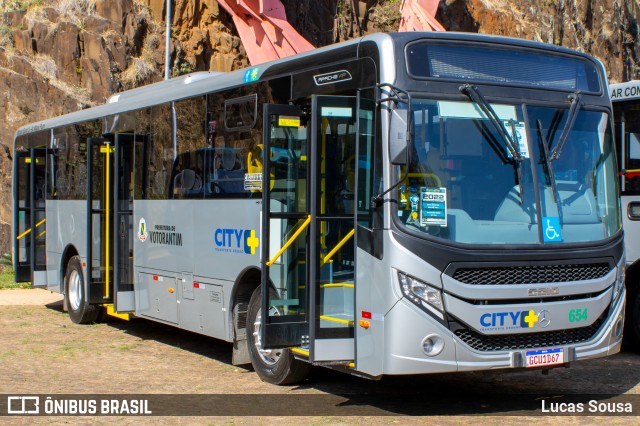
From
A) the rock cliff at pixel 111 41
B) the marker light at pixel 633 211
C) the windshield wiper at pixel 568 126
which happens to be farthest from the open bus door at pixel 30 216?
the windshield wiper at pixel 568 126

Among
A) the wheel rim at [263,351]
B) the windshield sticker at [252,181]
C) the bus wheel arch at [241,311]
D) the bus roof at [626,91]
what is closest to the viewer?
the wheel rim at [263,351]

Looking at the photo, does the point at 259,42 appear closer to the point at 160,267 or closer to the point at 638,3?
the point at 160,267

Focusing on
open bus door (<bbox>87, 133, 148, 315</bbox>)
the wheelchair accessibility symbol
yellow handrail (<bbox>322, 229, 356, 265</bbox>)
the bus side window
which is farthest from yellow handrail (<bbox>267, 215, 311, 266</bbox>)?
open bus door (<bbox>87, 133, 148, 315</bbox>)

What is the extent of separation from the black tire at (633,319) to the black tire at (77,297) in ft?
24.7

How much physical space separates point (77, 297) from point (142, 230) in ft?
8.89

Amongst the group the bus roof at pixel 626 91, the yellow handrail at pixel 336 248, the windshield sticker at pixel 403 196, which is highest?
the bus roof at pixel 626 91

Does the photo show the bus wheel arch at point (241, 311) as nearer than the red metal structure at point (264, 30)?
Yes

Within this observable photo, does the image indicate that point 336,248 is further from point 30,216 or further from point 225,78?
point 30,216

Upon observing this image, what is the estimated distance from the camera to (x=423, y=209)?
313 inches

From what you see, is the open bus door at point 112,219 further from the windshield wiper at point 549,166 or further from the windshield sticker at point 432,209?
the windshield wiper at point 549,166

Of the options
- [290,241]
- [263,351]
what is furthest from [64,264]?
[290,241]

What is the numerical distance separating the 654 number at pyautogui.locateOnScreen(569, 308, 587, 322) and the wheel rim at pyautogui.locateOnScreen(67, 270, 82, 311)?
8571 millimetres

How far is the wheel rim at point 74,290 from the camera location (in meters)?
14.9

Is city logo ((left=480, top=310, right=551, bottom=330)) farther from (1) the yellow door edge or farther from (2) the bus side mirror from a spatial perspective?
(1) the yellow door edge
